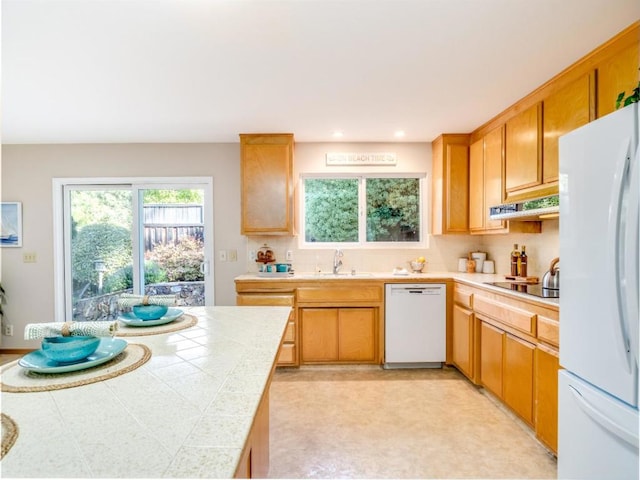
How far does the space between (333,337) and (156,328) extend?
2016 mm

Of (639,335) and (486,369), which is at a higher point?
(639,335)

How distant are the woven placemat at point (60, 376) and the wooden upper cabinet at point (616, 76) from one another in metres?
2.51

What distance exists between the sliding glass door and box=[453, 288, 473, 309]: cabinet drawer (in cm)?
257

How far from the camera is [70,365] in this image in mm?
920

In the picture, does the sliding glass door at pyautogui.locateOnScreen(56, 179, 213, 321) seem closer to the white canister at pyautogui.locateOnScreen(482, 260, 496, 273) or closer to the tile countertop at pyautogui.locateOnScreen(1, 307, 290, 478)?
the tile countertop at pyautogui.locateOnScreen(1, 307, 290, 478)

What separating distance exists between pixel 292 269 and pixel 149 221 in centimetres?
172

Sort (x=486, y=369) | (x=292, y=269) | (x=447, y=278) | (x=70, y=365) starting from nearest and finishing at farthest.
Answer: (x=70, y=365) < (x=486, y=369) < (x=447, y=278) < (x=292, y=269)

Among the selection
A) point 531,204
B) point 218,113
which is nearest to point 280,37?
point 218,113

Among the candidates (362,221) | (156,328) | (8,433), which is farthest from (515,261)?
(8,433)

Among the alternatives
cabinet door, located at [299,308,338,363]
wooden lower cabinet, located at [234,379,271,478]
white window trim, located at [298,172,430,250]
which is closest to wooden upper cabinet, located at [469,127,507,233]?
white window trim, located at [298,172,430,250]

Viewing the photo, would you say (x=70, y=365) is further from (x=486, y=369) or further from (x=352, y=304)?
(x=486, y=369)

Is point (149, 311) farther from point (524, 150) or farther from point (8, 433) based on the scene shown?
point (524, 150)

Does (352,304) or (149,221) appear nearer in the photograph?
(352,304)

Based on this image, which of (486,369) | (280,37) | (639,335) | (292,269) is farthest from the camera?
(292,269)
